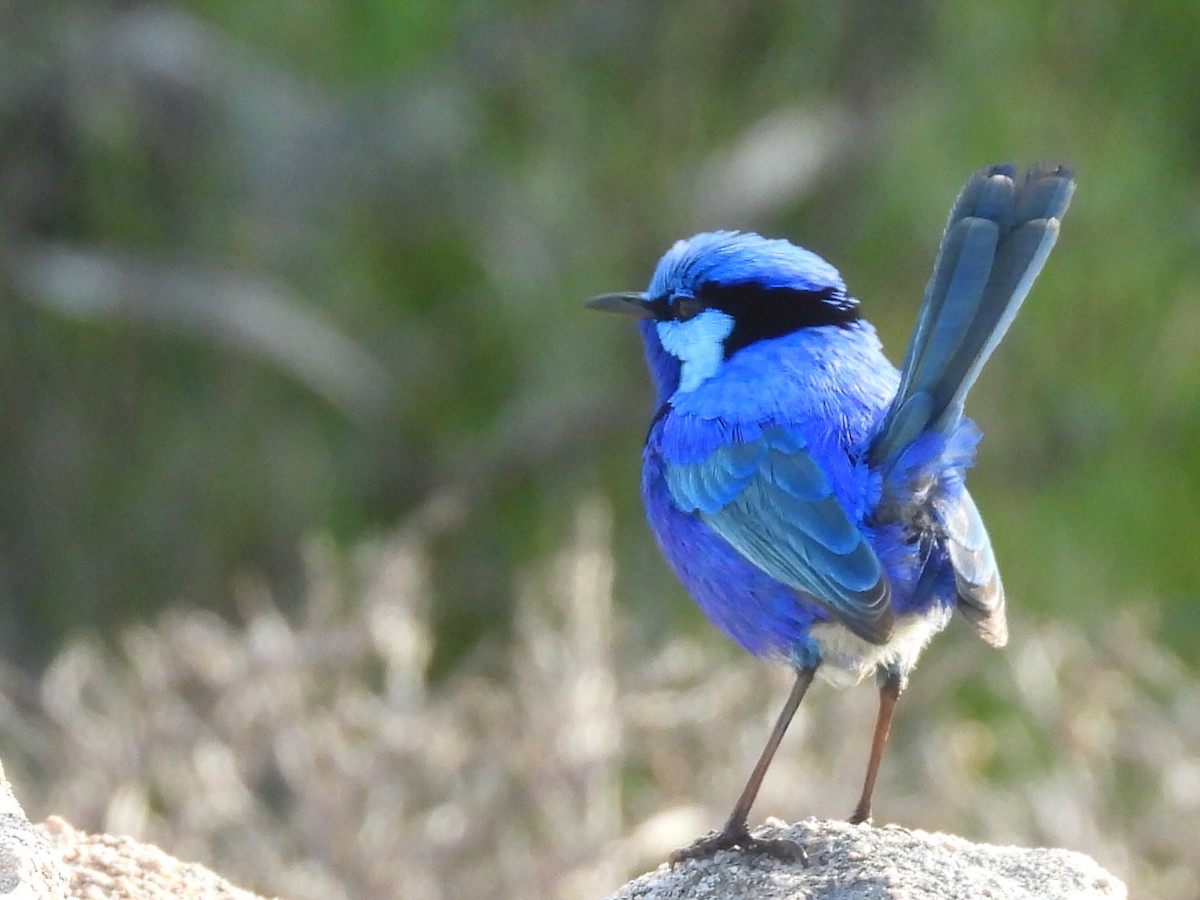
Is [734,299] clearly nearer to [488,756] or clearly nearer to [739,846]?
[739,846]

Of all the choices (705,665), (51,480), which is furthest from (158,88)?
(705,665)

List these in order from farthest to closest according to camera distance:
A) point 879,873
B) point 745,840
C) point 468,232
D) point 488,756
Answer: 1. point 468,232
2. point 488,756
3. point 745,840
4. point 879,873

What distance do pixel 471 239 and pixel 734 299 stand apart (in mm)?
4486

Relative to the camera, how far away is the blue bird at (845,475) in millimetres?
3416

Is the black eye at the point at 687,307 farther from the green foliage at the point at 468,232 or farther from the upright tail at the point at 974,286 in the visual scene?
the green foliage at the point at 468,232

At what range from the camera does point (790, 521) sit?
11.5 ft

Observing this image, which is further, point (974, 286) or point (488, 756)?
point (488, 756)

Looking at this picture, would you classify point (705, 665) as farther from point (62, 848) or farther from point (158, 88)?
point (158, 88)

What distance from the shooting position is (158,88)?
800cm

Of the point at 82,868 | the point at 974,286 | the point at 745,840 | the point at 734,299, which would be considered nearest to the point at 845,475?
the point at 974,286

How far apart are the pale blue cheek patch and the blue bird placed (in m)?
0.05

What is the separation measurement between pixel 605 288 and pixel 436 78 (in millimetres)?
1180

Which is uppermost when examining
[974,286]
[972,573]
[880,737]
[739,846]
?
[974,286]

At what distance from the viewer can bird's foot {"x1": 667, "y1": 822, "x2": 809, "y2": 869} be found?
3180mm
